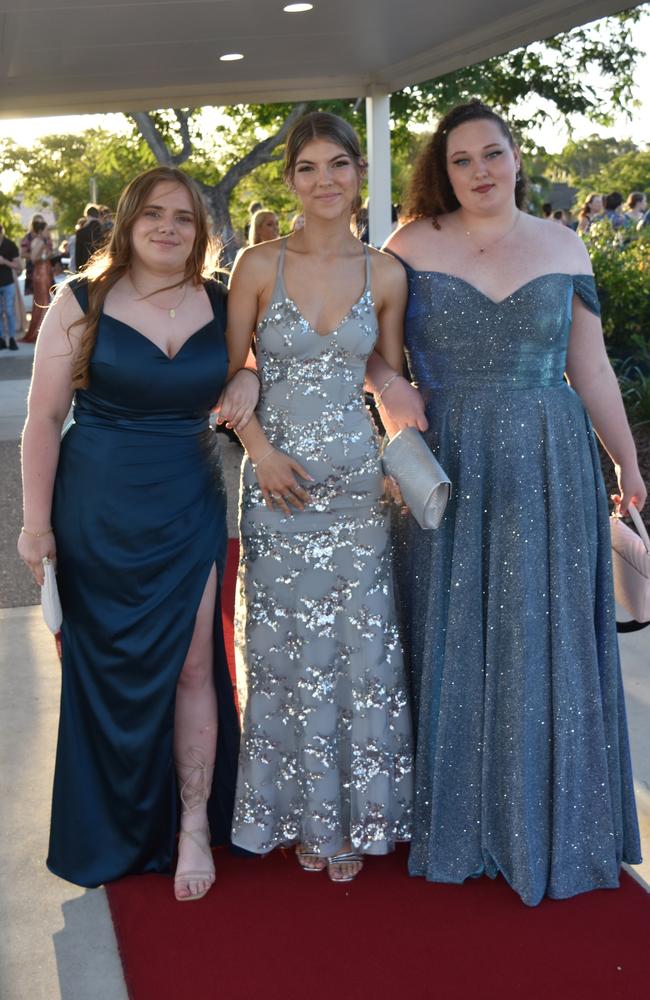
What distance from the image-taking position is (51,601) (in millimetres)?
3164

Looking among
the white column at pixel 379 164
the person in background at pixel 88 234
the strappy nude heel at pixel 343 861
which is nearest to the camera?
the strappy nude heel at pixel 343 861

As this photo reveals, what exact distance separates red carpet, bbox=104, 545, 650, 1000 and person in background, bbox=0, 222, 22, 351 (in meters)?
13.9

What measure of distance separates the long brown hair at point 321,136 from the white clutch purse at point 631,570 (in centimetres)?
124

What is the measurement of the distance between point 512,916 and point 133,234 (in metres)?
2.12

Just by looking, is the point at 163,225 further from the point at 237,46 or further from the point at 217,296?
the point at 237,46

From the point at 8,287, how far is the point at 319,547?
14117mm

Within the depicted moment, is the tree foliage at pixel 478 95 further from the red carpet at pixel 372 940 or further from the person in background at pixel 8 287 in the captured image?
the red carpet at pixel 372 940

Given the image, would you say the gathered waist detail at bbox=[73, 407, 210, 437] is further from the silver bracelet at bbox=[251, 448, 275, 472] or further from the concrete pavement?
the concrete pavement

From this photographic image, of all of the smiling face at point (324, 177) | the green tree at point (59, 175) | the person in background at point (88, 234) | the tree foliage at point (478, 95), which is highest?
the green tree at point (59, 175)

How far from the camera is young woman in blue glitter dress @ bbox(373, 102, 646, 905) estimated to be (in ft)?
10.6

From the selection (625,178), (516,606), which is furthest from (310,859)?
(625,178)

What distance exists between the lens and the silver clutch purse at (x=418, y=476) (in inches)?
119

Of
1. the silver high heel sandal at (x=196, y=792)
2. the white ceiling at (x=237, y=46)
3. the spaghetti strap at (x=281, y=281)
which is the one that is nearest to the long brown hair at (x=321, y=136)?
the spaghetti strap at (x=281, y=281)

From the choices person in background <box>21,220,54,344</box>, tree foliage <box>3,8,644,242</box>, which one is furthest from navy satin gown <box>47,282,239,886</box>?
person in background <box>21,220,54,344</box>
